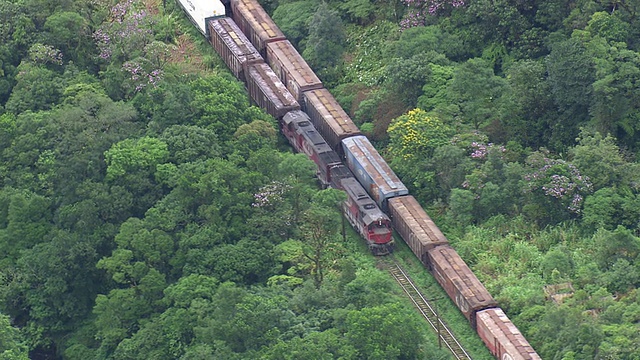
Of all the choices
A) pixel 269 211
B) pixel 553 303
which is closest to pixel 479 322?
pixel 553 303

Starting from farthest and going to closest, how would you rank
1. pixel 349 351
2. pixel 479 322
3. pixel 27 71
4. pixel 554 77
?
pixel 27 71
pixel 554 77
pixel 479 322
pixel 349 351

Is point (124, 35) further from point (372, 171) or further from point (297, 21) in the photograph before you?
point (372, 171)

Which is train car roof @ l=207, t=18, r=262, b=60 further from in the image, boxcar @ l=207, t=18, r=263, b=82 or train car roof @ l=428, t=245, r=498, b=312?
train car roof @ l=428, t=245, r=498, b=312

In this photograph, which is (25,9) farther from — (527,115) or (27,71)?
(527,115)

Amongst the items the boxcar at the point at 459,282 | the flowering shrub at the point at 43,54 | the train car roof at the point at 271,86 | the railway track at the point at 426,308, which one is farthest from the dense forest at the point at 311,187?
the train car roof at the point at 271,86

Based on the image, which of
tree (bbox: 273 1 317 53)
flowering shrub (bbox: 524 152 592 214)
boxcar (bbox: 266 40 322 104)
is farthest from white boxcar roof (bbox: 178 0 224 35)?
flowering shrub (bbox: 524 152 592 214)

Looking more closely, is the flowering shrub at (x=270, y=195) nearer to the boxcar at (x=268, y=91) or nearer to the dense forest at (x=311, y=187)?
the dense forest at (x=311, y=187)

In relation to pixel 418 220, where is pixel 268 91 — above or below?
above

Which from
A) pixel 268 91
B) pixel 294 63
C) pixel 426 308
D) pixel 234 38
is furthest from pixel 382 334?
pixel 234 38
